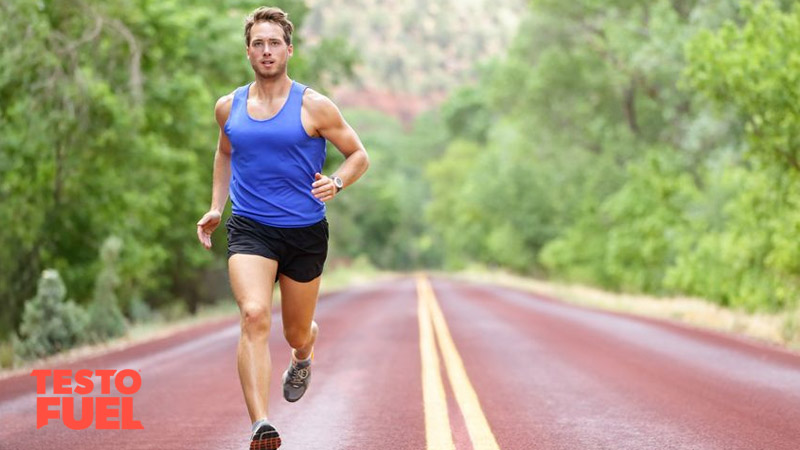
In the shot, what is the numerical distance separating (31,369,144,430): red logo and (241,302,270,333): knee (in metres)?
1.93

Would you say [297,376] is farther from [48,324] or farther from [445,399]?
[48,324]

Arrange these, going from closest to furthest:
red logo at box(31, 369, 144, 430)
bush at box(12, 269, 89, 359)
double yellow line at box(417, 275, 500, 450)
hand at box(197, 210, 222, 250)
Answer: hand at box(197, 210, 222, 250)
double yellow line at box(417, 275, 500, 450)
red logo at box(31, 369, 144, 430)
bush at box(12, 269, 89, 359)

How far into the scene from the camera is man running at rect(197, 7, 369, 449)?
466cm

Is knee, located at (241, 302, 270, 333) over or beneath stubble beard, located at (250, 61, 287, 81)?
beneath

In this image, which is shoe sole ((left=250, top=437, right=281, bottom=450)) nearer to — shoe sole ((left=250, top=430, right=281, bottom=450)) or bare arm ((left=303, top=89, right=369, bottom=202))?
shoe sole ((left=250, top=430, right=281, bottom=450))

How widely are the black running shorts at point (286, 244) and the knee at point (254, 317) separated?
0.30 meters

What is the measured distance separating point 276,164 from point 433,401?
9.47ft

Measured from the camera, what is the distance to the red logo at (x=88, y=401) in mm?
6258

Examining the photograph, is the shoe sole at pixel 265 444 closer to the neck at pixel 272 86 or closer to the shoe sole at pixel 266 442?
the shoe sole at pixel 266 442

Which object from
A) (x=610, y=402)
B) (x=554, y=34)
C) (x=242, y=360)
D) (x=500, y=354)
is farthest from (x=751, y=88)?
(x=554, y=34)

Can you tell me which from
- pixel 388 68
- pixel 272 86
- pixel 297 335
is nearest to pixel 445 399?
pixel 297 335

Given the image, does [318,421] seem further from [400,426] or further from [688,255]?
[688,255]

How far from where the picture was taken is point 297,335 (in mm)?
5324

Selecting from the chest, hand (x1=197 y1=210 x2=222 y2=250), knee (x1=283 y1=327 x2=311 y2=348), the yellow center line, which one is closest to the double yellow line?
the yellow center line
